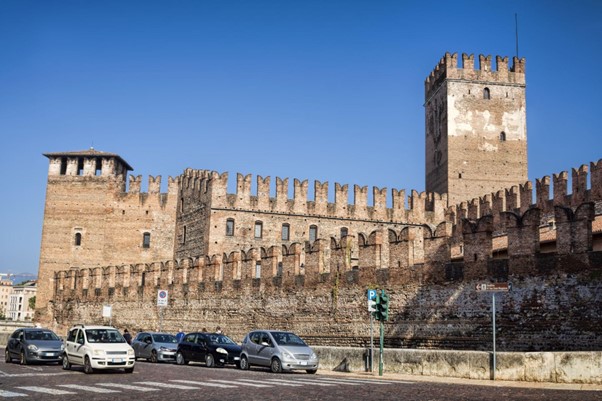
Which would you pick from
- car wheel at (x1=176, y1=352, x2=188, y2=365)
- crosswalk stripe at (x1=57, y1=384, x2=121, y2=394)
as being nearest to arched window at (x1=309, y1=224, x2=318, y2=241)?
car wheel at (x1=176, y1=352, x2=188, y2=365)

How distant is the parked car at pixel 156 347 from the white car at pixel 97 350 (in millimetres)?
5250

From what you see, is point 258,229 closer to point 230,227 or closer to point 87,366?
point 230,227

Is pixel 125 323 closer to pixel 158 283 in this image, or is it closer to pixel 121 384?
pixel 158 283

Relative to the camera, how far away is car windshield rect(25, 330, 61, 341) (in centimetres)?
1934

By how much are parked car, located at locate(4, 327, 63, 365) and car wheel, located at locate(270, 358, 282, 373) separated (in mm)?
5881

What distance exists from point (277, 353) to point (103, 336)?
14.0 ft

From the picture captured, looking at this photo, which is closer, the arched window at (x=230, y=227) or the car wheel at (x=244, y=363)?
the car wheel at (x=244, y=363)

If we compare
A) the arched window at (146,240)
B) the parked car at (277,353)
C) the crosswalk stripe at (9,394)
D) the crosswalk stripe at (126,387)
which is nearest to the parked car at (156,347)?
the parked car at (277,353)

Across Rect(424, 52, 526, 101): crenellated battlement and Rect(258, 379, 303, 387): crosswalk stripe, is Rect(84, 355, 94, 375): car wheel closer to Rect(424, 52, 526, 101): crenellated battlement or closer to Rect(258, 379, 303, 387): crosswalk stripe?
Rect(258, 379, 303, 387): crosswalk stripe

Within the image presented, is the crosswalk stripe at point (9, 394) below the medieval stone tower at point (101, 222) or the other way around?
below

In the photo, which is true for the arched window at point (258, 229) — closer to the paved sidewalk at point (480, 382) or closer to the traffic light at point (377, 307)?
the traffic light at point (377, 307)

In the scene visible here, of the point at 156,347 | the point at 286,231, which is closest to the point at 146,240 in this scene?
the point at 286,231

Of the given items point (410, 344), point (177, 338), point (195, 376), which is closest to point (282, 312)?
point (177, 338)

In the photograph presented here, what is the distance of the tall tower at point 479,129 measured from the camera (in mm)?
43656
